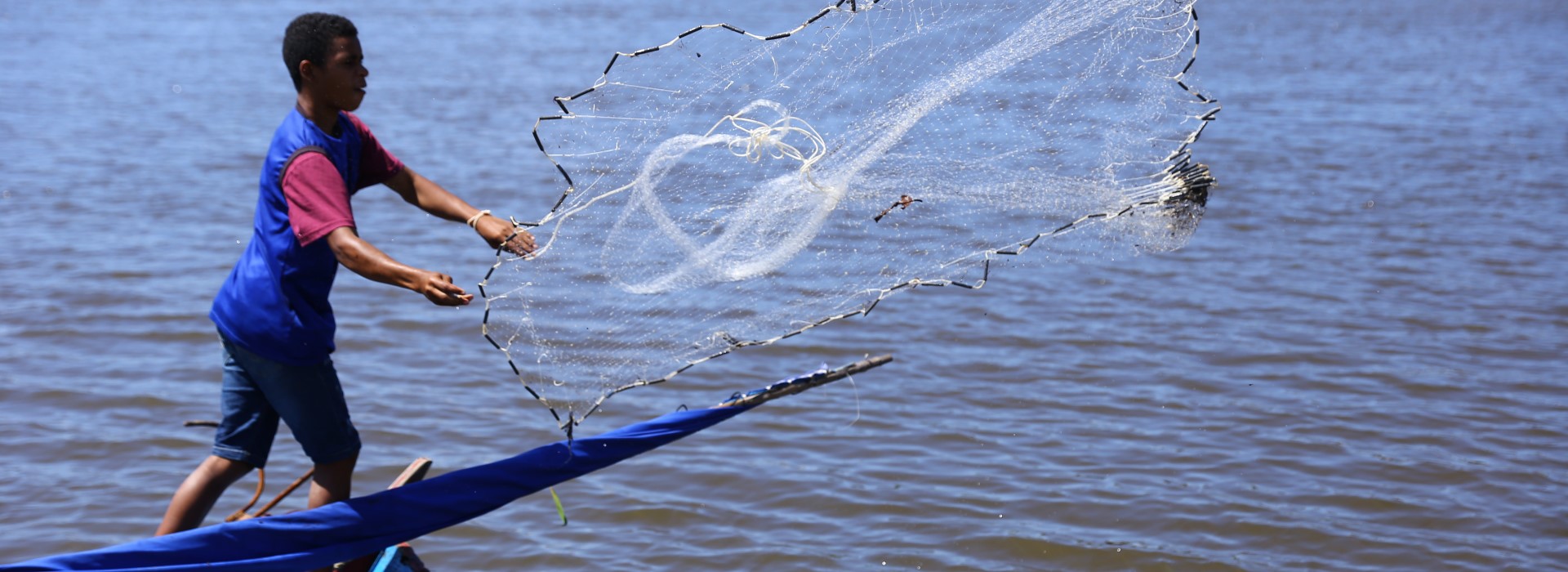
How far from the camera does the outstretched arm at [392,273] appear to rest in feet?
8.98

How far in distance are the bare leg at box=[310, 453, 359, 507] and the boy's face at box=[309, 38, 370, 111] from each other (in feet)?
2.85

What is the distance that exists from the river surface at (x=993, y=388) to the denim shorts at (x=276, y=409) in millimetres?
1190

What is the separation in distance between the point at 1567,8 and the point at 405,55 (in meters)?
16.7

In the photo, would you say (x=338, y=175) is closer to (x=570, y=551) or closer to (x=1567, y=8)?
(x=570, y=551)

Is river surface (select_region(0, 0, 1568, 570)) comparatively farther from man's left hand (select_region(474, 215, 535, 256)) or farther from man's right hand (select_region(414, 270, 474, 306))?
man's right hand (select_region(414, 270, 474, 306))

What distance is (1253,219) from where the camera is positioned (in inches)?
332

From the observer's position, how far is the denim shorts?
3.17 m

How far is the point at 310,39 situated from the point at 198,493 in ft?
3.67

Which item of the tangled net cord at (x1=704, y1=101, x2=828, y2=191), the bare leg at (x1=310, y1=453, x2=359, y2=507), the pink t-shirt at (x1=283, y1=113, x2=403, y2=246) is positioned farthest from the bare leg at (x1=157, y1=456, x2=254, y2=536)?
the tangled net cord at (x1=704, y1=101, x2=828, y2=191)

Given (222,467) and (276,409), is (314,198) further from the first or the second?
(222,467)

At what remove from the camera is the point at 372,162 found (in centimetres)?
332

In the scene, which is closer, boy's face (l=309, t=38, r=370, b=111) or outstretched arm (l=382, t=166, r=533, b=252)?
boy's face (l=309, t=38, r=370, b=111)

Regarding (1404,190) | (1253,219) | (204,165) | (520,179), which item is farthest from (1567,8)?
(204,165)

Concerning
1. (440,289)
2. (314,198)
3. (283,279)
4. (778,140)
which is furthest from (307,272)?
(778,140)
